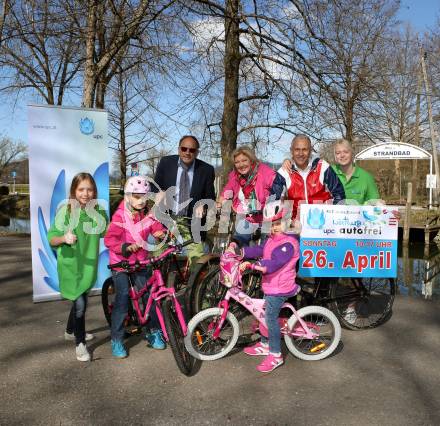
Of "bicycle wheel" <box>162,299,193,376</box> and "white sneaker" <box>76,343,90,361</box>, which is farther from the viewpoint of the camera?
"white sneaker" <box>76,343,90,361</box>

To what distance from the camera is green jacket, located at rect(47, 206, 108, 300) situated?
3.81 metres

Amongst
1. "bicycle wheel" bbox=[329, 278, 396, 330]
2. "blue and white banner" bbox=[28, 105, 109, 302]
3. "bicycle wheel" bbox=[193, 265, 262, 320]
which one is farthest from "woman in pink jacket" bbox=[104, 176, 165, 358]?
"bicycle wheel" bbox=[329, 278, 396, 330]

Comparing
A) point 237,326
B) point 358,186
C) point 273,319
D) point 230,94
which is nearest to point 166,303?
point 237,326

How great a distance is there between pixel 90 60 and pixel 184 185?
3.79 m

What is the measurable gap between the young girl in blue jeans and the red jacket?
0.67 metres

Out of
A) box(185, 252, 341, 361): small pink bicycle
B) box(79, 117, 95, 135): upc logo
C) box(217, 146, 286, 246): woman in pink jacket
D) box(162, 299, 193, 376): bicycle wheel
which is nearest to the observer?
box(162, 299, 193, 376): bicycle wheel

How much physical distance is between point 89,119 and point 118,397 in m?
3.49

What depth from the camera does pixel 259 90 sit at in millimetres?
9492

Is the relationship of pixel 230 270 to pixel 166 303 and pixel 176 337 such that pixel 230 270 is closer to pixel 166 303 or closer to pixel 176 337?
pixel 166 303

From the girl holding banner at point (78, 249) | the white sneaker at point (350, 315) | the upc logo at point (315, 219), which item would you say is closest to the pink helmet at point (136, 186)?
the girl holding banner at point (78, 249)

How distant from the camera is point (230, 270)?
3920mm

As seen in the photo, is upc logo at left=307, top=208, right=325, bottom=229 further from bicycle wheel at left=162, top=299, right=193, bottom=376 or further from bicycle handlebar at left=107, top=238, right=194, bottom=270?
bicycle wheel at left=162, top=299, right=193, bottom=376

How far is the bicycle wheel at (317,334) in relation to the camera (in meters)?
3.94

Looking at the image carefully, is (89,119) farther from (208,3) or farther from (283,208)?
(208,3)
